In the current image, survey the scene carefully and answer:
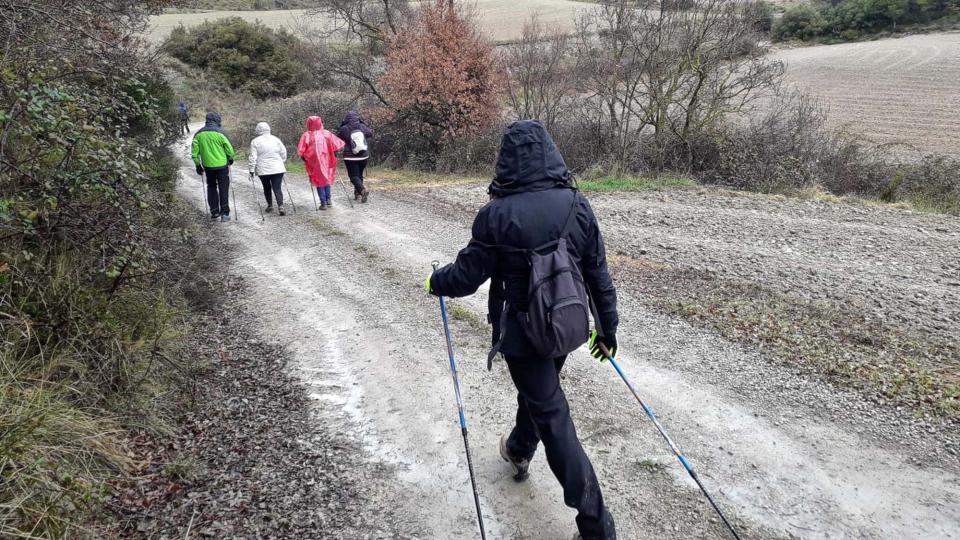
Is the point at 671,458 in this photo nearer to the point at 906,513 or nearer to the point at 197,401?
the point at 906,513

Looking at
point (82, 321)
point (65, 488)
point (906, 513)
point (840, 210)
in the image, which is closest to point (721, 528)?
point (906, 513)

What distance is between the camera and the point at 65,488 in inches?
124

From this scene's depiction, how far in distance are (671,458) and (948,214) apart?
433 inches

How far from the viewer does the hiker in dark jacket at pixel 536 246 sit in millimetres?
2924

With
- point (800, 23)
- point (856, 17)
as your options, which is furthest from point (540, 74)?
point (856, 17)

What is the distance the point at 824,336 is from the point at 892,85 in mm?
32805

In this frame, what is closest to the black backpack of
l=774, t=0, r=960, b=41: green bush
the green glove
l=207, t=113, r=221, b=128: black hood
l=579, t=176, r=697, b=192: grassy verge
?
the green glove

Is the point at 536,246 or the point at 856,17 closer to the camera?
the point at 536,246

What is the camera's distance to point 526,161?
9.75 ft

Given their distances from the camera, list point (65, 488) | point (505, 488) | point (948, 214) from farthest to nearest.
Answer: point (948, 214)
point (505, 488)
point (65, 488)

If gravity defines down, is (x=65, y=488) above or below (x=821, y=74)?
below

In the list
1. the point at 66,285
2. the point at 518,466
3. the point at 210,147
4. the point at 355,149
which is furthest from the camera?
the point at 355,149

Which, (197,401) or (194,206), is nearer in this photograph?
(197,401)

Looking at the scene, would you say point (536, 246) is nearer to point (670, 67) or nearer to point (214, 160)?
point (214, 160)
